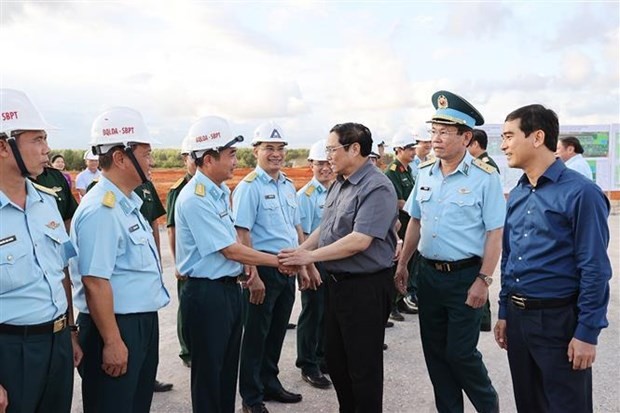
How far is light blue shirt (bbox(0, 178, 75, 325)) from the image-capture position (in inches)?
81.7

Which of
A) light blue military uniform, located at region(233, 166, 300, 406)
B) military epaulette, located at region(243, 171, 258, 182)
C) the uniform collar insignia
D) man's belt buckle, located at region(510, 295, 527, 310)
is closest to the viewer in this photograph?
the uniform collar insignia

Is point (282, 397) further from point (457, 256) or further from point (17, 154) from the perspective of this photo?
point (17, 154)

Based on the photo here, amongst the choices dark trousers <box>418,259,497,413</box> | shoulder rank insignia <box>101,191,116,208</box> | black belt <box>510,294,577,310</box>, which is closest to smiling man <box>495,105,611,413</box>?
black belt <box>510,294,577,310</box>

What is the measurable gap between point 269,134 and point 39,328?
2494 mm

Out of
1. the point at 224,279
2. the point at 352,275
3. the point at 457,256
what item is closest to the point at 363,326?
the point at 352,275

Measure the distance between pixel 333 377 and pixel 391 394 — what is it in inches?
37.7

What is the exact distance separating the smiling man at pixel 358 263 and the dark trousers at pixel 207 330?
2.03ft

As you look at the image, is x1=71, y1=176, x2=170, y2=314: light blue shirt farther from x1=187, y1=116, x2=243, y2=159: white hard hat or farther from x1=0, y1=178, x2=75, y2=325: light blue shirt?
x1=187, y1=116, x2=243, y2=159: white hard hat

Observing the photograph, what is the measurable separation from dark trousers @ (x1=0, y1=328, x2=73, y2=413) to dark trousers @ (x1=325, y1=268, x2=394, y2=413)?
5.11ft

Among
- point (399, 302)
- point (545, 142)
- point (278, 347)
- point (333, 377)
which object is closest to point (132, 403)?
point (333, 377)

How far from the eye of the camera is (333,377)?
3.35m

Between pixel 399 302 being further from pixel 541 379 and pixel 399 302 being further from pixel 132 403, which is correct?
pixel 132 403

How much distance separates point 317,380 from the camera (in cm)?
423

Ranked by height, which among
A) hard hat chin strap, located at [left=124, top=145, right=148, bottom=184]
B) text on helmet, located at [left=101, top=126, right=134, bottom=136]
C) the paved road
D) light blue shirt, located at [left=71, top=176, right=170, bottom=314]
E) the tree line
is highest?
the tree line
